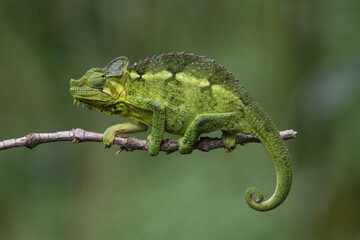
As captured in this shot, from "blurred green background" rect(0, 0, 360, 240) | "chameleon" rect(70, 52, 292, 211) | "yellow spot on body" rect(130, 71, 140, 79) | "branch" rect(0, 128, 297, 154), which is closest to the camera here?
"branch" rect(0, 128, 297, 154)

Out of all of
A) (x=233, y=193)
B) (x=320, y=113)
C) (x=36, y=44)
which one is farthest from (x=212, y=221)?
(x=36, y=44)

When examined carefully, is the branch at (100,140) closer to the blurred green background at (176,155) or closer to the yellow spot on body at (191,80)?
the yellow spot on body at (191,80)

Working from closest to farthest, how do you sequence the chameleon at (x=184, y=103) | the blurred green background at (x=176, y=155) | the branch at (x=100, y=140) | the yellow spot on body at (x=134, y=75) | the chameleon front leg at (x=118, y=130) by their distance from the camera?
the branch at (x=100, y=140)
the chameleon at (x=184, y=103)
the chameleon front leg at (x=118, y=130)
the yellow spot on body at (x=134, y=75)
the blurred green background at (x=176, y=155)

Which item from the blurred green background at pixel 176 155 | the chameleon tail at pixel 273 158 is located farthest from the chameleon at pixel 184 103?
the blurred green background at pixel 176 155

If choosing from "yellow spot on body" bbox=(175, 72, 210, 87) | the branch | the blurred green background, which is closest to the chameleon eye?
the branch

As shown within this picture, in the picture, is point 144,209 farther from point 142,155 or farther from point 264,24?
point 264,24

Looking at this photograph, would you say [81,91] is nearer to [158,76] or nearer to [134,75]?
[134,75]

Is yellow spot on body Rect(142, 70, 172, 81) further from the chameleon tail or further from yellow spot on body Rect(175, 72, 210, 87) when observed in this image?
the chameleon tail

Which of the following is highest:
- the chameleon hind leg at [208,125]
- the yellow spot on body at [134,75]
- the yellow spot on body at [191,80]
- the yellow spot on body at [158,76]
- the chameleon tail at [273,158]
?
the yellow spot on body at [134,75]
